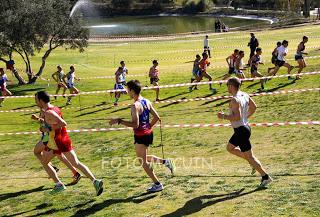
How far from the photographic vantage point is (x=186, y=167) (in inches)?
424

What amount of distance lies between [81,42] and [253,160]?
2610 centimetres

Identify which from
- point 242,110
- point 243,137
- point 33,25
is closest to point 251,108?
point 242,110

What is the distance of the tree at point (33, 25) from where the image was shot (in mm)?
28891

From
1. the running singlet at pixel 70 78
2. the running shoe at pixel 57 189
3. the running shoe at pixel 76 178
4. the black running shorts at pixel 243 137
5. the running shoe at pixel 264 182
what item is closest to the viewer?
the black running shorts at pixel 243 137

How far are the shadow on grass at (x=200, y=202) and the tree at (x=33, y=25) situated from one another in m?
23.4

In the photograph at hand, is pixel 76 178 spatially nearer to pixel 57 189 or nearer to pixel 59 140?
pixel 57 189

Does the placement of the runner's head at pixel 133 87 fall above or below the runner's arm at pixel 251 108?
above

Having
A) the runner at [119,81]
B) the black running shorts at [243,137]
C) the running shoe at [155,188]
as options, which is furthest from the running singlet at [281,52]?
the running shoe at [155,188]

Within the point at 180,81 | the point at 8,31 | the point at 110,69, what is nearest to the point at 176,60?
the point at 110,69

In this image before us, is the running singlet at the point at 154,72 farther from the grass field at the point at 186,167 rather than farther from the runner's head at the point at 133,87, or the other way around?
the runner's head at the point at 133,87

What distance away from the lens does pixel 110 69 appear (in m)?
35.9

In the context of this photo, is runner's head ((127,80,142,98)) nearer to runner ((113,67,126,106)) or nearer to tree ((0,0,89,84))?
runner ((113,67,126,106))

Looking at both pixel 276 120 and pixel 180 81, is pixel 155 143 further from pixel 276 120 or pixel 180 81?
pixel 180 81

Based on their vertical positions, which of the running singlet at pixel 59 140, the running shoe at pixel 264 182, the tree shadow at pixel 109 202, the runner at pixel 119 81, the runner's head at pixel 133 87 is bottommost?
the tree shadow at pixel 109 202
